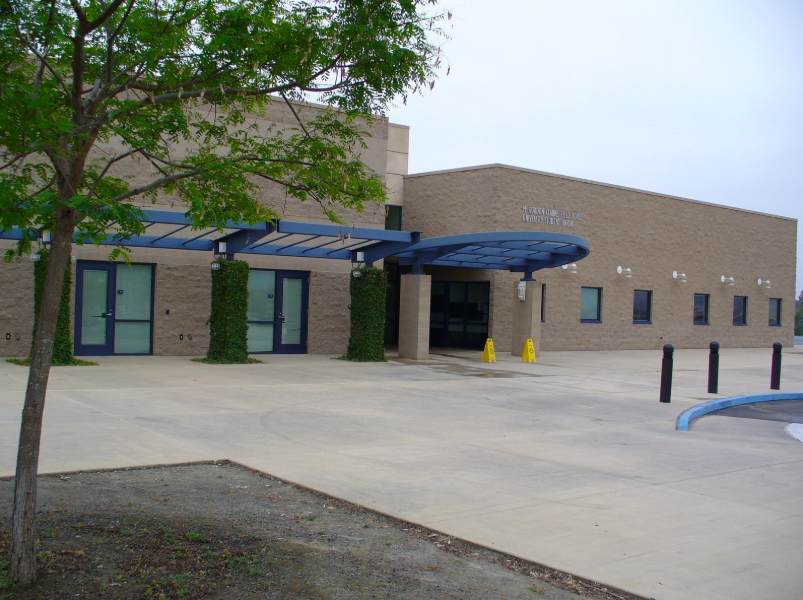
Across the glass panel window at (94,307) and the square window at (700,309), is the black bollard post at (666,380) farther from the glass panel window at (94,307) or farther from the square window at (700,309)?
the square window at (700,309)

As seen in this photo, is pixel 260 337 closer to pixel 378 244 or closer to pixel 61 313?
pixel 378 244

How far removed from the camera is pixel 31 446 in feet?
15.0

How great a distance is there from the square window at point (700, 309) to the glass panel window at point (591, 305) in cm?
645

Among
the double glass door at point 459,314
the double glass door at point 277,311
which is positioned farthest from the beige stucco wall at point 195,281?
the double glass door at point 459,314

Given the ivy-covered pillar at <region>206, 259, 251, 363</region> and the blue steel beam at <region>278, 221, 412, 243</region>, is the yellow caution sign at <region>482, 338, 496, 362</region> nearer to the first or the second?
the blue steel beam at <region>278, 221, 412, 243</region>

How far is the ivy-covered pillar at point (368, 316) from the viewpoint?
2077cm

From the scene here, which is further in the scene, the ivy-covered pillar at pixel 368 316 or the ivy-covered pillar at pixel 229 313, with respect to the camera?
the ivy-covered pillar at pixel 368 316

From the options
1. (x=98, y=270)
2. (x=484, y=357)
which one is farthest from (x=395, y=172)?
(x=98, y=270)

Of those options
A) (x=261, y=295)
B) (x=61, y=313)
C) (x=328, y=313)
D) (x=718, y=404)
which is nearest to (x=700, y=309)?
(x=328, y=313)

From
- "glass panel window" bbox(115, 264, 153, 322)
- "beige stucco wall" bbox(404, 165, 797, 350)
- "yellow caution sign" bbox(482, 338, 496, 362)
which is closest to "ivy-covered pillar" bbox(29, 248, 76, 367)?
"glass panel window" bbox(115, 264, 153, 322)

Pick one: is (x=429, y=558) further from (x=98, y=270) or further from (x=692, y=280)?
(x=692, y=280)

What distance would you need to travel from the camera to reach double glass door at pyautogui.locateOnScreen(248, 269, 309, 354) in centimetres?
2180

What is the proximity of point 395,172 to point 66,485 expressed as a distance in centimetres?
2229

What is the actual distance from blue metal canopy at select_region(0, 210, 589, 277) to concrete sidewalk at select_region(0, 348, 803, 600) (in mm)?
3821
